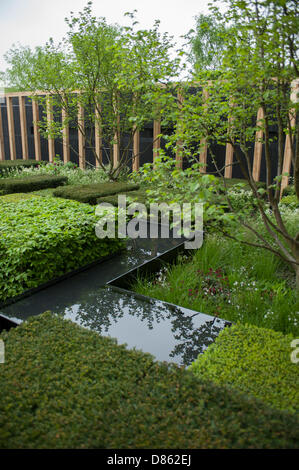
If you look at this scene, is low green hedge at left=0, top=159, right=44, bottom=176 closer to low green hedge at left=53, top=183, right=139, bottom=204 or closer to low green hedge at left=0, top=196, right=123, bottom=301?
low green hedge at left=53, top=183, right=139, bottom=204

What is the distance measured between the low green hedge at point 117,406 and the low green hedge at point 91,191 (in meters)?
5.89

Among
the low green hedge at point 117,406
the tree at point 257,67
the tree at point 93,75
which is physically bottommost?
the low green hedge at point 117,406

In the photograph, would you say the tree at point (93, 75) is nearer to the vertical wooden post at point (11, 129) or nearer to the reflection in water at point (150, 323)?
the reflection in water at point (150, 323)

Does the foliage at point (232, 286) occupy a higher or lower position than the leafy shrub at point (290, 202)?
lower

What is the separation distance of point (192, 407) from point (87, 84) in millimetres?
10775

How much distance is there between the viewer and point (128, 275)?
482 centimetres

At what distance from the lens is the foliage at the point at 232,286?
3.75m

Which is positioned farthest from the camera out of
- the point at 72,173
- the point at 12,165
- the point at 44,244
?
the point at 12,165

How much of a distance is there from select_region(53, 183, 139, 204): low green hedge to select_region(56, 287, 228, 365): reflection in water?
430 cm

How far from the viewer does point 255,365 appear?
2.68 meters

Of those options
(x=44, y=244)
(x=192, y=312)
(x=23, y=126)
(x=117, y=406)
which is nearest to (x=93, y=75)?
(x=44, y=244)

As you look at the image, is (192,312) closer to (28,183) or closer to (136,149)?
(28,183)

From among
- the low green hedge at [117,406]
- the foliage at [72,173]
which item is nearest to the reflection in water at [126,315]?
the low green hedge at [117,406]

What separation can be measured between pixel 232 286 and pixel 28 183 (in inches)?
295
